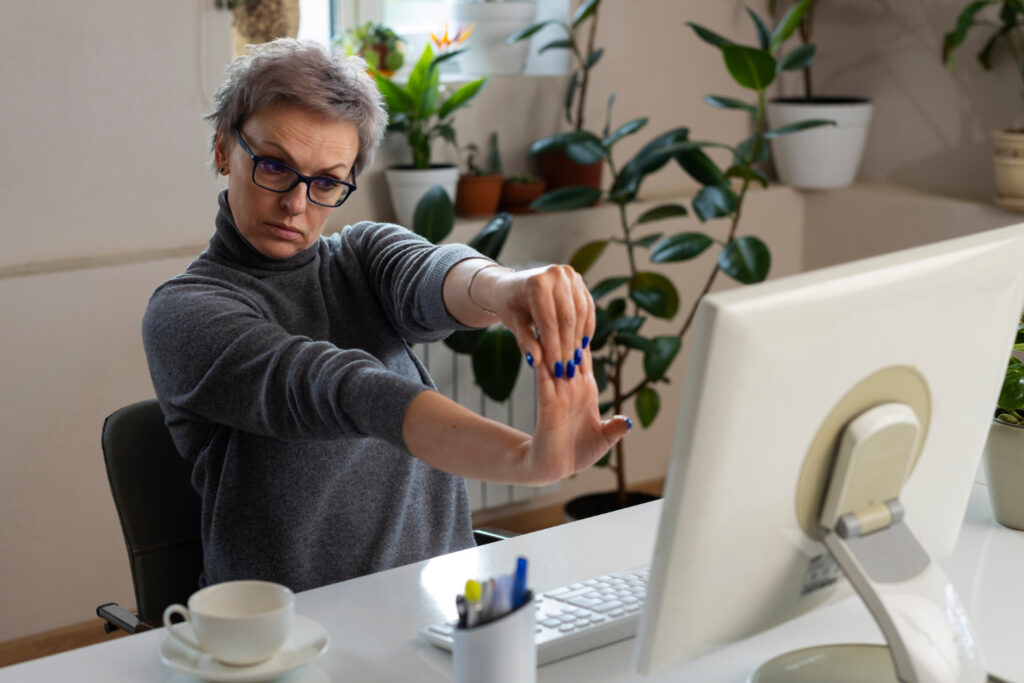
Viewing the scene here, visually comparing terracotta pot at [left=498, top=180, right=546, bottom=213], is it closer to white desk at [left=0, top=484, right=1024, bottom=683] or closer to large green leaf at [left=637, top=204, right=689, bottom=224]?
large green leaf at [left=637, top=204, right=689, bottom=224]

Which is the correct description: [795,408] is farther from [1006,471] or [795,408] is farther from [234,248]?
[234,248]

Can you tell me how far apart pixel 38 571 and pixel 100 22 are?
1.23 meters

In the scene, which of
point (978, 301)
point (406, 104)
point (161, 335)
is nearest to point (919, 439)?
point (978, 301)

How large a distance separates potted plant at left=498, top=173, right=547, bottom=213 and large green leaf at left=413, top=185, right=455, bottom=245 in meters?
0.40

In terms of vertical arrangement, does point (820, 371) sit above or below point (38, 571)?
above

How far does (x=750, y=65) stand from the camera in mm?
2949

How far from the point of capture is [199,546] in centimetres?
167

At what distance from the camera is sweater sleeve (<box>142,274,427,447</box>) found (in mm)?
1176

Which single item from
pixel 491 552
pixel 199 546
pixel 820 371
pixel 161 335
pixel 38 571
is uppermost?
pixel 820 371

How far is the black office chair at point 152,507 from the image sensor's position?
63.1 inches

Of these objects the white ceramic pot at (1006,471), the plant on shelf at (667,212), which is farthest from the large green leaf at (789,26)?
the white ceramic pot at (1006,471)

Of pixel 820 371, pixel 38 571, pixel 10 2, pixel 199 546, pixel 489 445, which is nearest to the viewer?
pixel 820 371

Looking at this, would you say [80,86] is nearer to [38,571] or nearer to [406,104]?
[406,104]

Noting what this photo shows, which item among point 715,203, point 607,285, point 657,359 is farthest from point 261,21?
point 657,359
